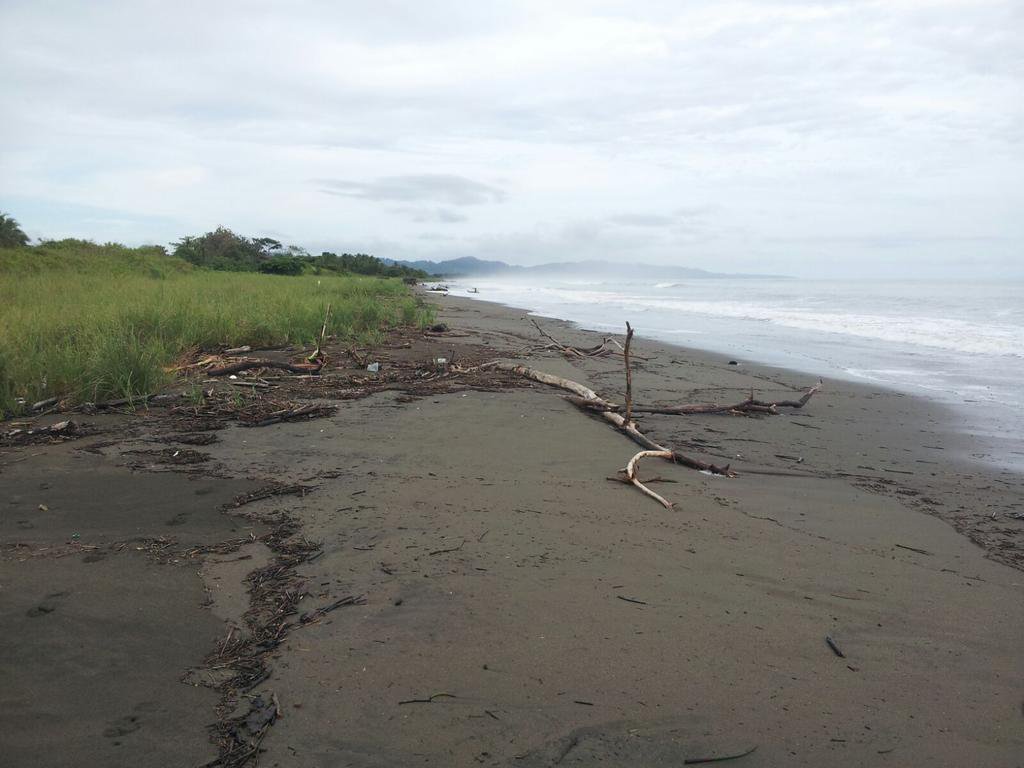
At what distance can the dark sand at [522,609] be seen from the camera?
2129 mm

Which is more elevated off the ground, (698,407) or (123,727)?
(698,407)

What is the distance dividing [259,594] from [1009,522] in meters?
4.58

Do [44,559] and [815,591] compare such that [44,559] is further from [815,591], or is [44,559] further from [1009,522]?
[1009,522]

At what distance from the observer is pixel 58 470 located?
173 inches

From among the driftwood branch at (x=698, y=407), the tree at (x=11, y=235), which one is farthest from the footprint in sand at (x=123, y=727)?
the tree at (x=11, y=235)

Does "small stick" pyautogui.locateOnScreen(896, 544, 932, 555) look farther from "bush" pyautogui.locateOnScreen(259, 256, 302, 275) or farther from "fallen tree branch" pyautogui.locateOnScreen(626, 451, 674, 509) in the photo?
"bush" pyautogui.locateOnScreen(259, 256, 302, 275)

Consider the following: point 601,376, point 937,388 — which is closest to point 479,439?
point 601,376

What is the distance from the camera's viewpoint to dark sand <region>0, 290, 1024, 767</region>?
2.13m

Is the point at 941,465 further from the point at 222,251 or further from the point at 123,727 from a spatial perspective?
the point at 222,251

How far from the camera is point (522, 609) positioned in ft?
9.41

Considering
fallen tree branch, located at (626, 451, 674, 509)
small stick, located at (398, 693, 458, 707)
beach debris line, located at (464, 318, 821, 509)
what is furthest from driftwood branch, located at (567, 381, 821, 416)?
small stick, located at (398, 693, 458, 707)

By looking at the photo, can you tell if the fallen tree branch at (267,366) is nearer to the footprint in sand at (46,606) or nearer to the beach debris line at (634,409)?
the beach debris line at (634,409)

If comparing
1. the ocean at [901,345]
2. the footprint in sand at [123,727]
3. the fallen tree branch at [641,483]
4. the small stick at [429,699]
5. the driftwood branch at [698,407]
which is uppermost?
the ocean at [901,345]

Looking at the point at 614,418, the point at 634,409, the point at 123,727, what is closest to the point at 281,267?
the point at 634,409
